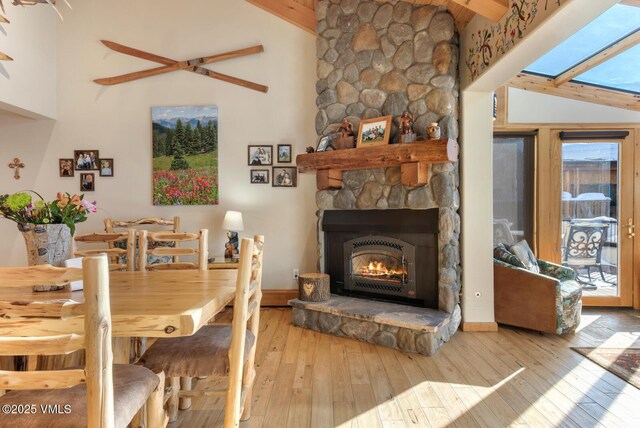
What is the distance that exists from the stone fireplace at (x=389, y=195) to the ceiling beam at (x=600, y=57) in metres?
1.34

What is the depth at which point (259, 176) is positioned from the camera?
4.34m

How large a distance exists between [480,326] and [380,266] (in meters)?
1.08

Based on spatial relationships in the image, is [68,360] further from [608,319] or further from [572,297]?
[608,319]

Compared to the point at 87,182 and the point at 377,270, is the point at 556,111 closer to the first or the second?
the point at 377,270

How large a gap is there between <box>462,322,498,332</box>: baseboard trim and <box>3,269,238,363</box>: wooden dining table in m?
2.36

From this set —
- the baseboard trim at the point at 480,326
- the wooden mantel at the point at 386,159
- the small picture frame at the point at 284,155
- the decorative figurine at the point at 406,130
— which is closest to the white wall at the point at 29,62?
the small picture frame at the point at 284,155

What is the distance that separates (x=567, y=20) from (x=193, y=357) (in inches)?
106

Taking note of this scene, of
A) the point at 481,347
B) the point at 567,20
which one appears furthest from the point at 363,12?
the point at 481,347

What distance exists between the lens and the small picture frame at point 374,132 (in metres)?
3.39

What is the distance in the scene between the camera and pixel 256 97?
171 inches

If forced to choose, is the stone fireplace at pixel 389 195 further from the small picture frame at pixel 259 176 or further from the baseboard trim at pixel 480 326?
the small picture frame at pixel 259 176

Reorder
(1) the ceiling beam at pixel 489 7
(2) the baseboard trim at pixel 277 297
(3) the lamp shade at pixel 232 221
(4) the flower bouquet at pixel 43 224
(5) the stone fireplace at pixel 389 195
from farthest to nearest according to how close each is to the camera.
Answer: (2) the baseboard trim at pixel 277 297 → (3) the lamp shade at pixel 232 221 → (5) the stone fireplace at pixel 389 195 → (1) the ceiling beam at pixel 489 7 → (4) the flower bouquet at pixel 43 224

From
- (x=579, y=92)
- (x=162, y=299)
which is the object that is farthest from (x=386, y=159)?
(x=579, y=92)

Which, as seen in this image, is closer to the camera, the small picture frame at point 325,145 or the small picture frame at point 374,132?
the small picture frame at point 374,132
